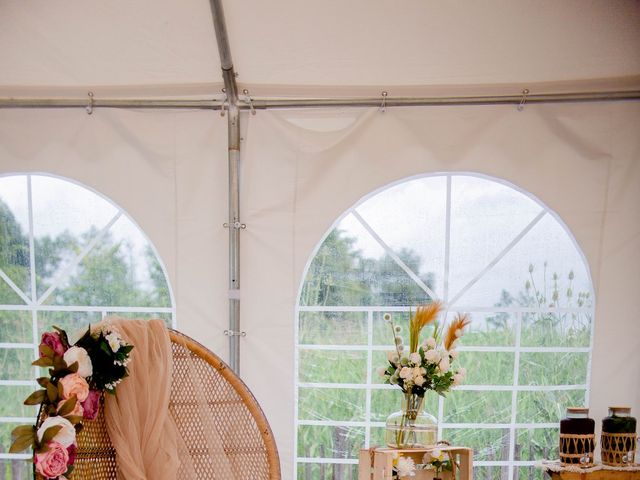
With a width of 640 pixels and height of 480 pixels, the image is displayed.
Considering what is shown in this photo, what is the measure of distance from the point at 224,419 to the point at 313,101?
1.65 metres

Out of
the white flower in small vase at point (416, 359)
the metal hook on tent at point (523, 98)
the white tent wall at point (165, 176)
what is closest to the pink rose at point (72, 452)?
the white tent wall at point (165, 176)

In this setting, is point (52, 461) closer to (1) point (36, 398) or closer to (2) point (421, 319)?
(1) point (36, 398)

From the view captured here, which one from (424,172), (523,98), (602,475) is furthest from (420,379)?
(523,98)

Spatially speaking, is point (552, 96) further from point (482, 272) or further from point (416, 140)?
point (482, 272)

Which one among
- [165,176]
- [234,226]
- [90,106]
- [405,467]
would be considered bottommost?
[405,467]

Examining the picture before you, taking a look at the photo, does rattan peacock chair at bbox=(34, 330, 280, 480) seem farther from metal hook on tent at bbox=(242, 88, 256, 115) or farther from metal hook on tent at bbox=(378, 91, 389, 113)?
metal hook on tent at bbox=(378, 91, 389, 113)

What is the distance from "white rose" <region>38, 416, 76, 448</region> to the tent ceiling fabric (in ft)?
5.71

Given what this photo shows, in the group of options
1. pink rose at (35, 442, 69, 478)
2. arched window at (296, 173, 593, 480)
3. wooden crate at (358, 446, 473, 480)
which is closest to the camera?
pink rose at (35, 442, 69, 478)

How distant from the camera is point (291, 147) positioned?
2664mm

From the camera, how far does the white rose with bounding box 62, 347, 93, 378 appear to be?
5.60ft

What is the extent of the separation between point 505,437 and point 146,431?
6.56 ft

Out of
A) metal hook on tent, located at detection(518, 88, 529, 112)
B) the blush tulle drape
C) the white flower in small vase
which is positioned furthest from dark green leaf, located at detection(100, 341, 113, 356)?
metal hook on tent, located at detection(518, 88, 529, 112)

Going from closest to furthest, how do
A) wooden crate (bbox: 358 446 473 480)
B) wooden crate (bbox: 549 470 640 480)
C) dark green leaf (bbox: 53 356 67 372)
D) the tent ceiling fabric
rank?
dark green leaf (bbox: 53 356 67 372) < wooden crate (bbox: 358 446 473 480) < wooden crate (bbox: 549 470 640 480) < the tent ceiling fabric

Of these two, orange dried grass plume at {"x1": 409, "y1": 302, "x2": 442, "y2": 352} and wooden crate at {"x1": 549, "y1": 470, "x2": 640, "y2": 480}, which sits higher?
orange dried grass plume at {"x1": 409, "y1": 302, "x2": 442, "y2": 352}
